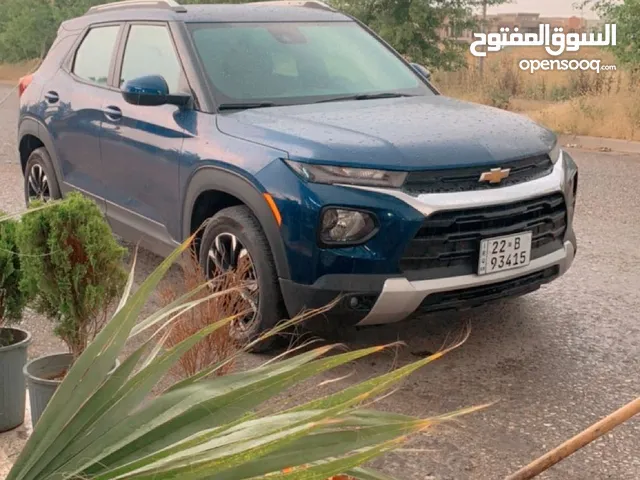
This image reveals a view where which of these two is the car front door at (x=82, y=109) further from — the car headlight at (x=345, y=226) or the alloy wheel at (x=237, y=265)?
the car headlight at (x=345, y=226)

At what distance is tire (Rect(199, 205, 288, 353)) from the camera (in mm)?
4105

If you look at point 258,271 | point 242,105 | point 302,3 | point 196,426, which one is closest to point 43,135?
point 302,3

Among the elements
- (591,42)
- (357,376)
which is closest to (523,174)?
(357,376)

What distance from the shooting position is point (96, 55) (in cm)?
597

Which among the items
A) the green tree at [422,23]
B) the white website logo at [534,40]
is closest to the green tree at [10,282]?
the green tree at [422,23]

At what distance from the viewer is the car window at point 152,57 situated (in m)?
4.99

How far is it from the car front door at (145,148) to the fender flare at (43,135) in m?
0.81

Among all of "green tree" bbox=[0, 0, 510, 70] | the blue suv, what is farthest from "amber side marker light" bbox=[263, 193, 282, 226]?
"green tree" bbox=[0, 0, 510, 70]

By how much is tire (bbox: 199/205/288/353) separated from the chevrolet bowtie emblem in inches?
41.0

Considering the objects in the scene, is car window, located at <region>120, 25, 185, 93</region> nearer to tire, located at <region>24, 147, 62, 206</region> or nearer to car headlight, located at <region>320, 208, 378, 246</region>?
tire, located at <region>24, 147, 62, 206</region>

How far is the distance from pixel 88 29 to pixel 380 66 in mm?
2194

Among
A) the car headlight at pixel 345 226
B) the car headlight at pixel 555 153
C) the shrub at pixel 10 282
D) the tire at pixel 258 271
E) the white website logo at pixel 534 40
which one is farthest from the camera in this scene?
the white website logo at pixel 534 40

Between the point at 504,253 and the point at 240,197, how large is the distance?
1272mm

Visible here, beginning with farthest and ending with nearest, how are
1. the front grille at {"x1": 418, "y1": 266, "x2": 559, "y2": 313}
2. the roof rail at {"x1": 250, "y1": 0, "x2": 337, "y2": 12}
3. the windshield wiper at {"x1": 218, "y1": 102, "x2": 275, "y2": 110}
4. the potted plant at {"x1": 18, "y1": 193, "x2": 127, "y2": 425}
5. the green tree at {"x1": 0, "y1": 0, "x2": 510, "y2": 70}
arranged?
the green tree at {"x1": 0, "y1": 0, "x2": 510, "y2": 70}, the roof rail at {"x1": 250, "y1": 0, "x2": 337, "y2": 12}, the windshield wiper at {"x1": 218, "y1": 102, "x2": 275, "y2": 110}, the front grille at {"x1": 418, "y1": 266, "x2": 559, "y2": 313}, the potted plant at {"x1": 18, "y1": 193, "x2": 127, "y2": 425}
